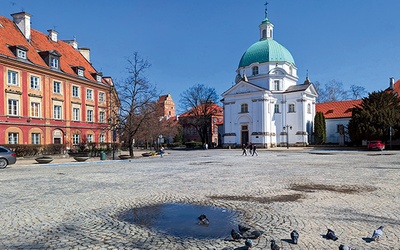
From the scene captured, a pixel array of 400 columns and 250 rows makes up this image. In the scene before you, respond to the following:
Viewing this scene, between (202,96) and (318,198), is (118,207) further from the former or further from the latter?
(202,96)

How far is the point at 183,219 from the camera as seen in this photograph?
279 inches

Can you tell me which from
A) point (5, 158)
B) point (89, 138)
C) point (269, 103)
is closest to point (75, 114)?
point (89, 138)

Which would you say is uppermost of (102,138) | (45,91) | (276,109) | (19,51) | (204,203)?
(19,51)

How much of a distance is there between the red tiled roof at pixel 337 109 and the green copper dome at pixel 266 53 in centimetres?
1132

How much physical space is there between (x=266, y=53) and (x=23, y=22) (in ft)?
138

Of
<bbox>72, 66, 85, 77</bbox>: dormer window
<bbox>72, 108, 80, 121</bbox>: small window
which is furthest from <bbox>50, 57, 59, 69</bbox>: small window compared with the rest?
<bbox>72, 108, 80, 121</bbox>: small window

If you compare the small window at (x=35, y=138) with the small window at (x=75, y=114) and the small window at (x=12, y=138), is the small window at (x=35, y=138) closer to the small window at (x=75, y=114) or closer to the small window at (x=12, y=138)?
the small window at (x=12, y=138)

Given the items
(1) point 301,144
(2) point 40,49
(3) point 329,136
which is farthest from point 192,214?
(3) point 329,136

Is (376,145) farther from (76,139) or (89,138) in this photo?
(76,139)

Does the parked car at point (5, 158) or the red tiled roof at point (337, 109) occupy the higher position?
the red tiled roof at point (337, 109)

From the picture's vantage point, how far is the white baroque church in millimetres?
56875

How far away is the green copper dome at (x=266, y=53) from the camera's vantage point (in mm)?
60031

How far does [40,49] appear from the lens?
38.7m

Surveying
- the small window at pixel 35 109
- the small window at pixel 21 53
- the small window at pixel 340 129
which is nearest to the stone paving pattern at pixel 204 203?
the small window at pixel 35 109
